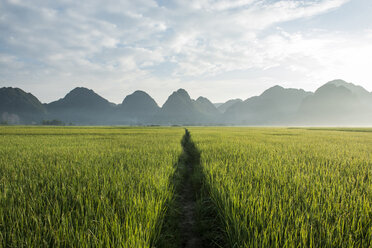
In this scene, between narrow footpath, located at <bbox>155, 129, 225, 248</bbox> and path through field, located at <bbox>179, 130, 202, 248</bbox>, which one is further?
path through field, located at <bbox>179, 130, 202, 248</bbox>

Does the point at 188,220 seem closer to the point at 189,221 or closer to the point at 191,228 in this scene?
the point at 189,221

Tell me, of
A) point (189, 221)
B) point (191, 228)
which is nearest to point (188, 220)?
point (189, 221)

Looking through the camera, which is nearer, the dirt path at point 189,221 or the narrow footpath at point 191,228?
the narrow footpath at point 191,228

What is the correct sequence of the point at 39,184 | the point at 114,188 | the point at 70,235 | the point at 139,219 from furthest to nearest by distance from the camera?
the point at 39,184, the point at 114,188, the point at 139,219, the point at 70,235

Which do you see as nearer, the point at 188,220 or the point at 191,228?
the point at 191,228

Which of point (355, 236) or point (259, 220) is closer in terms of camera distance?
point (355, 236)

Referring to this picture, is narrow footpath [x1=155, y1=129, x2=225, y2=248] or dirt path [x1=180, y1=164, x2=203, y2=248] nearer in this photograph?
narrow footpath [x1=155, y1=129, x2=225, y2=248]

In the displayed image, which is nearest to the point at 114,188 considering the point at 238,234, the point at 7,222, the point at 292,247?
the point at 7,222

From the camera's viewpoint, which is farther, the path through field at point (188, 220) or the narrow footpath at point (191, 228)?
the path through field at point (188, 220)

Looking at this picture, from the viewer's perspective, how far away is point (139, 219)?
197 centimetres

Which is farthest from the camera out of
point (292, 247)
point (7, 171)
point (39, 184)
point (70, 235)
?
point (7, 171)

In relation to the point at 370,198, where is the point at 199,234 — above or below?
below

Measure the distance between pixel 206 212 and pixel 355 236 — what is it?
2.07m

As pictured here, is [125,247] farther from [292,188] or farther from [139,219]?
[292,188]
